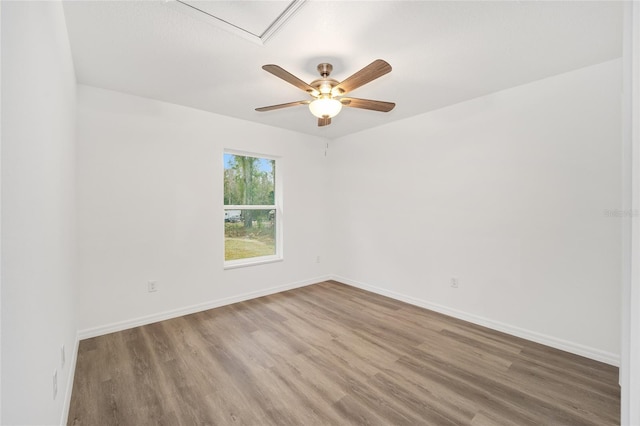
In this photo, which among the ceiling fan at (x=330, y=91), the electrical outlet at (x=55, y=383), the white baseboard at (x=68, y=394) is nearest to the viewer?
the electrical outlet at (x=55, y=383)

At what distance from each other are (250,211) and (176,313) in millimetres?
1622

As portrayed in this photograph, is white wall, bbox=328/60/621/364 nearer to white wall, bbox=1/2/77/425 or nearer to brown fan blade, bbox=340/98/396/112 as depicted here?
brown fan blade, bbox=340/98/396/112

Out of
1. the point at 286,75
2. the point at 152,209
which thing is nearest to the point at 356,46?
the point at 286,75

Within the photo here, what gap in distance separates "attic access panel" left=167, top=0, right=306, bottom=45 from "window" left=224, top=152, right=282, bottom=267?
6.94ft

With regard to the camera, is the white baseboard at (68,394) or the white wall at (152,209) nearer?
the white baseboard at (68,394)

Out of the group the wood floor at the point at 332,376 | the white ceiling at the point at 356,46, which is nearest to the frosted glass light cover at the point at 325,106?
the white ceiling at the point at 356,46

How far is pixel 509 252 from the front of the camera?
113 inches

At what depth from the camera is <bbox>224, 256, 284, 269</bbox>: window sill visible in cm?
380

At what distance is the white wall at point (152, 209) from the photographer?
9.17 ft

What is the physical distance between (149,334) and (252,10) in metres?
3.04

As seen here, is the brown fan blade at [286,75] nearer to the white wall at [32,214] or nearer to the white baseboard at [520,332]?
the white wall at [32,214]

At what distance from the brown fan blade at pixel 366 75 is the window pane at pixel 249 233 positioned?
238cm

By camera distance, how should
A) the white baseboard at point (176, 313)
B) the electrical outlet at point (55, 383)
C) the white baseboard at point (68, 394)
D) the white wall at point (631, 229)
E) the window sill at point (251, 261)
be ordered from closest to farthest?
the white wall at point (631, 229), the electrical outlet at point (55, 383), the white baseboard at point (68, 394), the white baseboard at point (176, 313), the window sill at point (251, 261)

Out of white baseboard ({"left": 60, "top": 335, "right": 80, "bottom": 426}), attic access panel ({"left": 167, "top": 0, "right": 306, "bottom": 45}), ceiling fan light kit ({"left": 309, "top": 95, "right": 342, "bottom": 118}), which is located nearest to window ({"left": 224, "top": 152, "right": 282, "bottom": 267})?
white baseboard ({"left": 60, "top": 335, "right": 80, "bottom": 426})
